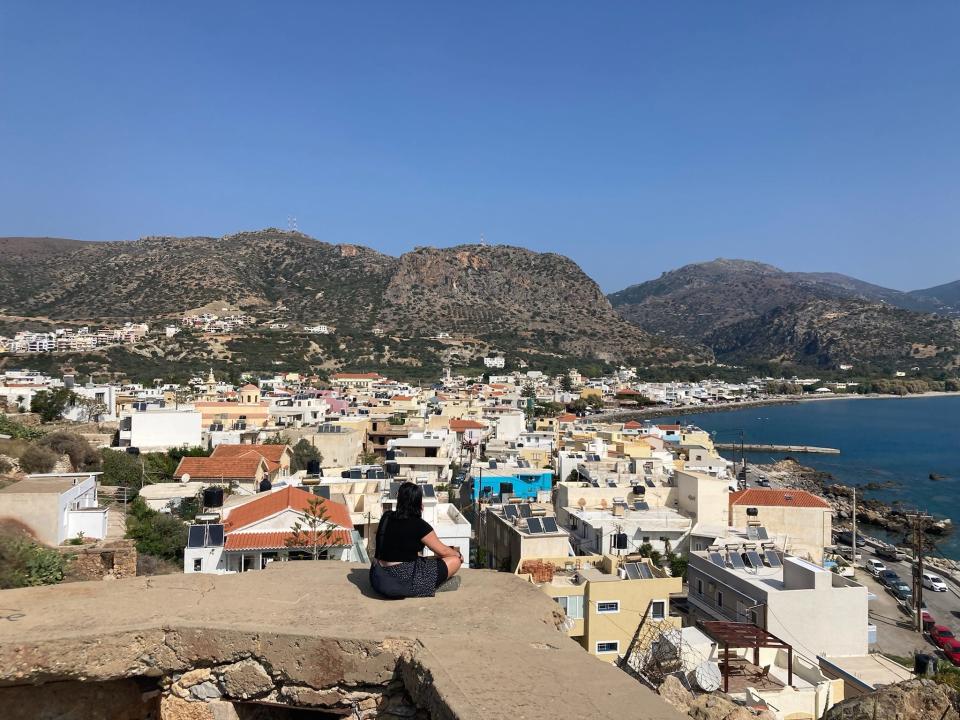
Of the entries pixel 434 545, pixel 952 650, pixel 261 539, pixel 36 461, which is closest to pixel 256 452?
pixel 36 461

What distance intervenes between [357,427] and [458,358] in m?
65.5

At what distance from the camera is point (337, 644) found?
9.85 ft

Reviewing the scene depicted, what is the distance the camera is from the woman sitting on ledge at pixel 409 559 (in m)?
3.63

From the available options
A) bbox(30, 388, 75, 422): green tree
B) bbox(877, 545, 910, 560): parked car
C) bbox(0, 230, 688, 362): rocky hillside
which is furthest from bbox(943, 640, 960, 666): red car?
bbox(0, 230, 688, 362): rocky hillside

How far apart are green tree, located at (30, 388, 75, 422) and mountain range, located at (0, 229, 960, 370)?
142 feet

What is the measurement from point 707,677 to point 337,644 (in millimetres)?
6685

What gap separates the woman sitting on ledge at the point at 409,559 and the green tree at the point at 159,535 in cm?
1138

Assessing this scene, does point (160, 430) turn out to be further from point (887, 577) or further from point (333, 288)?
point (333, 288)

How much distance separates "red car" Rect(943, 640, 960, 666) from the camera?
17516 mm

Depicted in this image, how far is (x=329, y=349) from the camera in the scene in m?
93.2

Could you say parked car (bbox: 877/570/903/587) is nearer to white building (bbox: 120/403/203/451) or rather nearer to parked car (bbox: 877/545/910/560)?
parked car (bbox: 877/545/910/560)

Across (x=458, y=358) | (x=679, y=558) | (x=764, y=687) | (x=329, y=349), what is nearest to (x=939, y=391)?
(x=458, y=358)

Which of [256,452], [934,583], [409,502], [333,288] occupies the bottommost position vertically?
[934,583]

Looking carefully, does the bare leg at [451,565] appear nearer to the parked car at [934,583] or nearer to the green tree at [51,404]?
the parked car at [934,583]
